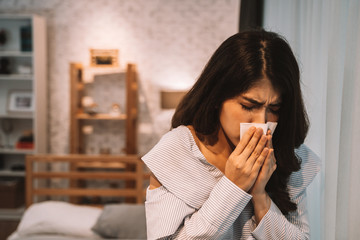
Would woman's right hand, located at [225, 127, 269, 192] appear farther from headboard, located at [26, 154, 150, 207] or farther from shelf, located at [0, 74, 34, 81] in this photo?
shelf, located at [0, 74, 34, 81]

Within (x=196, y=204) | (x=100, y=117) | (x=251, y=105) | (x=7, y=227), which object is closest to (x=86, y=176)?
(x=100, y=117)

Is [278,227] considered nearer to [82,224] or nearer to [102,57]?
[82,224]

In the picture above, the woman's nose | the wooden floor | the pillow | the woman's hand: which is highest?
the woman's nose

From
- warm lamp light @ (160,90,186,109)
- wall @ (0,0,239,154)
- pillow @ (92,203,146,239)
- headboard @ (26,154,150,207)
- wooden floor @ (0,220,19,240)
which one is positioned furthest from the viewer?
wall @ (0,0,239,154)

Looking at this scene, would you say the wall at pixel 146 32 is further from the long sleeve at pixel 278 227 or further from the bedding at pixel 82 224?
the long sleeve at pixel 278 227

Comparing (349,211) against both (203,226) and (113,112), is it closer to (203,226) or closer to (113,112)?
(203,226)

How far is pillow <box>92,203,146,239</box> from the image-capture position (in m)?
2.20

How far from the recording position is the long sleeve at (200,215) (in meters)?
0.71

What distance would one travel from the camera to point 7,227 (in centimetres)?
358

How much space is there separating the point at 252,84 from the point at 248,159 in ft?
0.54

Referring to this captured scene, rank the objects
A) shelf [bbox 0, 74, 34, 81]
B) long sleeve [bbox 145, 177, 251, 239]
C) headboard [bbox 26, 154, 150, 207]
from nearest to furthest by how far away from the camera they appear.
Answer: long sleeve [bbox 145, 177, 251, 239], headboard [bbox 26, 154, 150, 207], shelf [bbox 0, 74, 34, 81]

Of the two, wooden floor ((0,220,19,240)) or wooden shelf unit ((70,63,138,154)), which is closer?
wooden floor ((0,220,19,240))

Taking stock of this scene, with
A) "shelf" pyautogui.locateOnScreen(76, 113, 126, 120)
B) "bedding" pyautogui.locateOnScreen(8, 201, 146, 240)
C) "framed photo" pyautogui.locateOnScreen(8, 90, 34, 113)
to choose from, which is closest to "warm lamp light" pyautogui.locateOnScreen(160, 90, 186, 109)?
"shelf" pyautogui.locateOnScreen(76, 113, 126, 120)

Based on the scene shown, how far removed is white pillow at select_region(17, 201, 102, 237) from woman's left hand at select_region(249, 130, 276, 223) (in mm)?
1784
